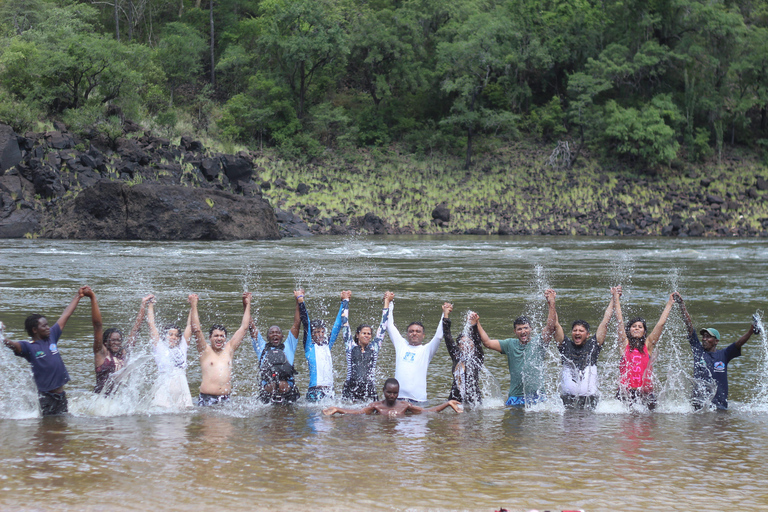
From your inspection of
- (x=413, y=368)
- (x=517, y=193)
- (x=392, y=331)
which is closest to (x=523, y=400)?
(x=413, y=368)

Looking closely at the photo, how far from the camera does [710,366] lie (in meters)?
9.95

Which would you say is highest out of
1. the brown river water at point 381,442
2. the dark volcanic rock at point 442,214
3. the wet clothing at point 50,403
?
the dark volcanic rock at point 442,214

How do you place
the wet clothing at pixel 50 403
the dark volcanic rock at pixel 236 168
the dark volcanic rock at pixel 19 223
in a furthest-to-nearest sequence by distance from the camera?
the dark volcanic rock at pixel 236 168
the dark volcanic rock at pixel 19 223
the wet clothing at pixel 50 403

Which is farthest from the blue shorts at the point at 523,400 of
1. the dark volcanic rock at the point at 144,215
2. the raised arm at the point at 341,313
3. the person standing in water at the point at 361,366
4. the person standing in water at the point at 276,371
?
the dark volcanic rock at the point at 144,215

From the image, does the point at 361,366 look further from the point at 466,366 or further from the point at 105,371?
the point at 105,371

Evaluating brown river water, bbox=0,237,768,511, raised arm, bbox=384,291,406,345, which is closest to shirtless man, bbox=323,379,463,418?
brown river water, bbox=0,237,768,511

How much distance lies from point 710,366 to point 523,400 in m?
2.48

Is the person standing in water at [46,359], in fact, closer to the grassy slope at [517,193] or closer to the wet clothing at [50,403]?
the wet clothing at [50,403]

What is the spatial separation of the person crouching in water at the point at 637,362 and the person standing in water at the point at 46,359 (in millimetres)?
6876

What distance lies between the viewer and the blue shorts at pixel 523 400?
991cm

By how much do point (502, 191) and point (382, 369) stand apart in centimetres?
4679

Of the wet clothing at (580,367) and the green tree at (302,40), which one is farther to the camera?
the green tree at (302,40)

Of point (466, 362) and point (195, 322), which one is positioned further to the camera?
point (466, 362)

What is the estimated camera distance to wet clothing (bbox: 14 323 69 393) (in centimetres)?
903
